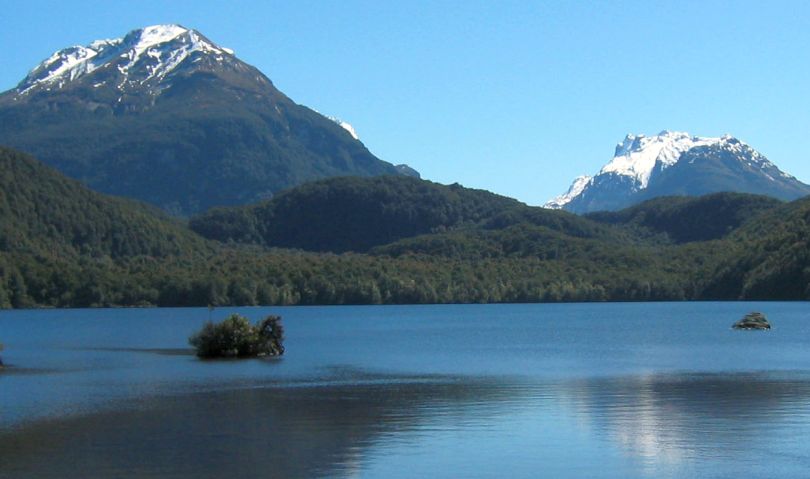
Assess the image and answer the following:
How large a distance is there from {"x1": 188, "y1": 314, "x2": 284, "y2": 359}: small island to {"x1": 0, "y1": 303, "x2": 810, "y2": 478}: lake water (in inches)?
75.8

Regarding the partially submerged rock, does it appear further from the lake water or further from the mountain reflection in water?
the mountain reflection in water

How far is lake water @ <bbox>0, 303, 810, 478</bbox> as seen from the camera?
3841 centimetres

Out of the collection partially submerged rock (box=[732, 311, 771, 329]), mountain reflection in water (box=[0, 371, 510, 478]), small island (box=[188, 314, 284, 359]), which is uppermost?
partially submerged rock (box=[732, 311, 771, 329])

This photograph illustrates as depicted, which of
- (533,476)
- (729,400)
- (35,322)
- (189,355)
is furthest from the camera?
(35,322)

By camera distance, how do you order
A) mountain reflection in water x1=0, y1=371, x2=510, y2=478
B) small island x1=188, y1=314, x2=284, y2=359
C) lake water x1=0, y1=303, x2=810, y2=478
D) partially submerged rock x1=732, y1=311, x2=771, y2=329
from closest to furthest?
→ 1. mountain reflection in water x1=0, y1=371, x2=510, y2=478
2. lake water x1=0, y1=303, x2=810, y2=478
3. small island x1=188, y1=314, x2=284, y2=359
4. partially submerged rock x1=732, y1=311, x2=771, y2=329

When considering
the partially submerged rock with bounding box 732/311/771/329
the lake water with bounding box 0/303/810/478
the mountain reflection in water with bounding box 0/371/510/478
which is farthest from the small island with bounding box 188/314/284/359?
the partially submerged rock with bounding box 732/311/771/329

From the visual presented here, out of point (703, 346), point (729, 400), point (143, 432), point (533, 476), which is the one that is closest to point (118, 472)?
point (143, 432)

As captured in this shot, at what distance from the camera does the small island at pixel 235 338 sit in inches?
3627

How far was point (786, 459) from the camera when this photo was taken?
38.7m

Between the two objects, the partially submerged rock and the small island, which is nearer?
the small island

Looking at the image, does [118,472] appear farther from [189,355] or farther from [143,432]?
[189,355]

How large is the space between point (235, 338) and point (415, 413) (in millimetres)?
42087

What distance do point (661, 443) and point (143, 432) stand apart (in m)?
20.1

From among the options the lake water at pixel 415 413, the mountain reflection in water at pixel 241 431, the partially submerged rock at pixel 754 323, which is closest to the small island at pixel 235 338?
the lake water at pixel 415 413
